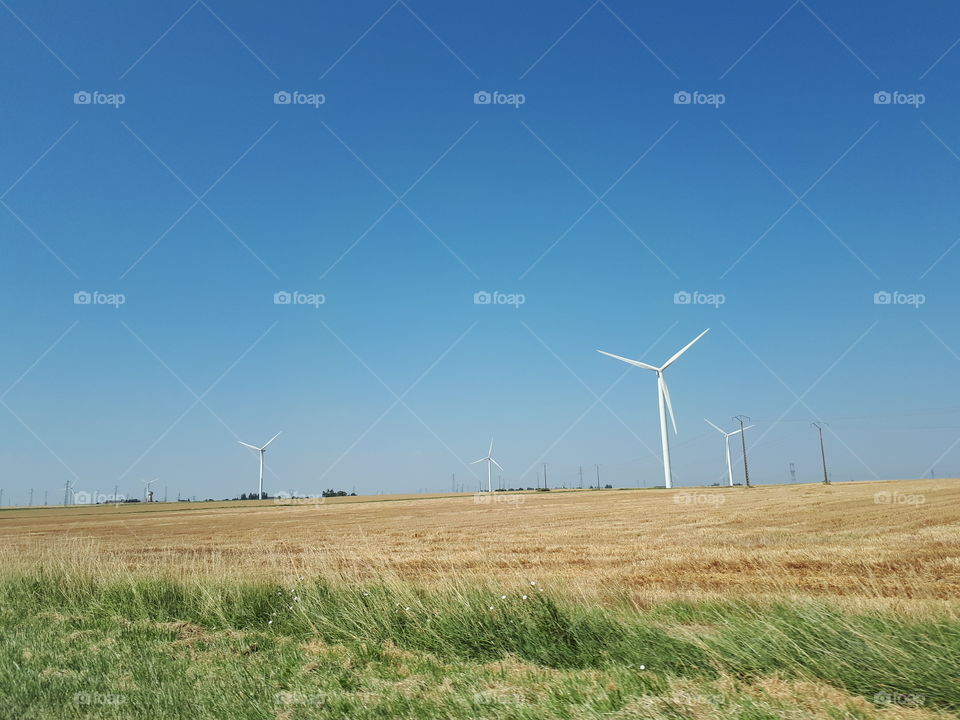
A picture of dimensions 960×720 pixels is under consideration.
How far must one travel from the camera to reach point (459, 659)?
9.09 metres

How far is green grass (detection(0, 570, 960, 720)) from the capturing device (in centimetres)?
677

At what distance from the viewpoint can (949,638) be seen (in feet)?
24.0

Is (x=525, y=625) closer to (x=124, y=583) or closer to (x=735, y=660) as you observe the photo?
(x=735, y=660)

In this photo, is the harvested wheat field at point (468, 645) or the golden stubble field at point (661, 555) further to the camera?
the golden stubble field at point (661, 555)

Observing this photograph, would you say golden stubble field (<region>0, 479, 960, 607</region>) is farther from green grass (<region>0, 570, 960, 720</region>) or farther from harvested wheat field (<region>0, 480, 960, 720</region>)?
green grass (<region>0, 570, 960, 720</region>)

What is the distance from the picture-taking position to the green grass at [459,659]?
677 cm

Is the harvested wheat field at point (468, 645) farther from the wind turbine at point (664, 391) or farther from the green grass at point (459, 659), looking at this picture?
the wind turbine at point (664, 391)

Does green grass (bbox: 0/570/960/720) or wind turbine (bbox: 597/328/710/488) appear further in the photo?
wind turbine (bbox: 597/328/710/488)

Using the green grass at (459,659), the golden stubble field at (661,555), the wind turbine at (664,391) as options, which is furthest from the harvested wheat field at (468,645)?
the wind turbine at (664,391)

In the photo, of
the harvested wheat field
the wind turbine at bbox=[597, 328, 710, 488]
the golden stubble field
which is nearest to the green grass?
the harvested wheat field

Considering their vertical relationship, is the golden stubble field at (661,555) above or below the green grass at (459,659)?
below

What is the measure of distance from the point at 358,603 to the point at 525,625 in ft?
11.1

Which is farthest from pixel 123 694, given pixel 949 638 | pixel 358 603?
pixel 949 638

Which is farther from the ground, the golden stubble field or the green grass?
the green grass
